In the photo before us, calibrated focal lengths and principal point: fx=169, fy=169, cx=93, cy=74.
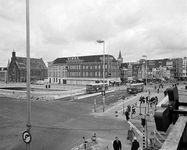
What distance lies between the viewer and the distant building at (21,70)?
108938 millimetres

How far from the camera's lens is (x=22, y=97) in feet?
134

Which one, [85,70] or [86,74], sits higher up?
[85,70]

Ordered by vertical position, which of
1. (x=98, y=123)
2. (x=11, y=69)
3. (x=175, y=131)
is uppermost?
(x=11, y=69)

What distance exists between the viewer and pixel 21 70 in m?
108

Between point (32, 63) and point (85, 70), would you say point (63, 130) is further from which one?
point (32, 63)

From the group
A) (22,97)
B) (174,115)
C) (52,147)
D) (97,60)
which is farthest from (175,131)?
(97,60)

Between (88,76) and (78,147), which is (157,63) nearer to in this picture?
(88,76)

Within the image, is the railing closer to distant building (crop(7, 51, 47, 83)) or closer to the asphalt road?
the asphalt road

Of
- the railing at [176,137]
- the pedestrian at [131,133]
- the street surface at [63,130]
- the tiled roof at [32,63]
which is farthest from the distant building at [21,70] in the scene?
the railing at [176,137]

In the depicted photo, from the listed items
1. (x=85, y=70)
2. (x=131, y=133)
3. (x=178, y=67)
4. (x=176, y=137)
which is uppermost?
(x=178, y=67)

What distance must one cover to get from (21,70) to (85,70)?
163ft

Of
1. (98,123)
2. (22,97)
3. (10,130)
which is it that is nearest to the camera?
(10,130)

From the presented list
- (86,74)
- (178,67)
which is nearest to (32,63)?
(86,74)

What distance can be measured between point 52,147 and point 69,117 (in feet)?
29.9
